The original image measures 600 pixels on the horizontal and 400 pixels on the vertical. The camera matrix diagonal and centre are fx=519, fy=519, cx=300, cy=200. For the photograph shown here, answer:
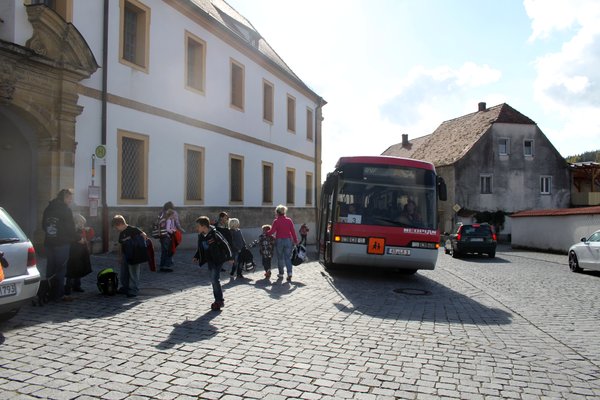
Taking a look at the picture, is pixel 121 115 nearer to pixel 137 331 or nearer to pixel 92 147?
pixel 92 147

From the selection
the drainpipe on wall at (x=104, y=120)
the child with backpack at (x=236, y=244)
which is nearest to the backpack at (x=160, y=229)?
the child with backpack at (x=236, y=244)

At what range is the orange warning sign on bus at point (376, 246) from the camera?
12016mm

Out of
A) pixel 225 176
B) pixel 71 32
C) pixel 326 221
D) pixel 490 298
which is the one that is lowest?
pixel 490 298

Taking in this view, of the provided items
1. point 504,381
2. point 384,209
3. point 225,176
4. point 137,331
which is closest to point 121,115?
point 225,176

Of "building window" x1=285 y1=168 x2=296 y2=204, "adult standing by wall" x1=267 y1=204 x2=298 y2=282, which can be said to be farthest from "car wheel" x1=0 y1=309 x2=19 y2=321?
"building window" x1=285 y1=168 x2=296 y2=204

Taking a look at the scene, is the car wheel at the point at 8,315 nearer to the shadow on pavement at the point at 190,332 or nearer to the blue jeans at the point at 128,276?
the shadow on pavement at the point at 190,332

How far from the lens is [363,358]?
5496 mm

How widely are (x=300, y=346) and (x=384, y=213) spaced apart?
6.85 m

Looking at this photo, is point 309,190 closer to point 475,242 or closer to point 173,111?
point 475,242

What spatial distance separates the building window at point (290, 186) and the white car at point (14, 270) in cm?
2269

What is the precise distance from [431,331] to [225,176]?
1594 cm

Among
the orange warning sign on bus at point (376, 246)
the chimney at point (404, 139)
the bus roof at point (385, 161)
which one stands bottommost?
the orange warning sign on bus at point (376, 246)

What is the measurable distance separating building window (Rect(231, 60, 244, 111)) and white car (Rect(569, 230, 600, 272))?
14.5 m

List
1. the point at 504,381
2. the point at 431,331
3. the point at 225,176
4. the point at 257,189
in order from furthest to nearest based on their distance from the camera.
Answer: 1. the point at 257,189
2. the point at 225,176
3. the point at 431,331
4. the point at 504,381
